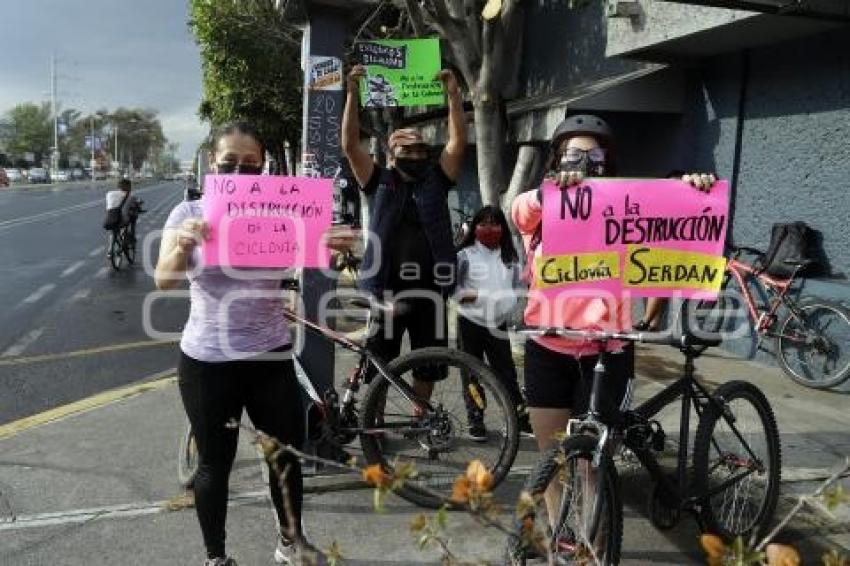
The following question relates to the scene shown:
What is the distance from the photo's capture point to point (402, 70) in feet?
18.3

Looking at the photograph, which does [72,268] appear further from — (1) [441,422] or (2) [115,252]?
(1) [441,422]

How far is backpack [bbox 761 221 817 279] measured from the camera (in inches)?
275

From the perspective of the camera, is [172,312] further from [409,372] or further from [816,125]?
[816,125]

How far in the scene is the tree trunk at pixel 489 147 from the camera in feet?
24.9

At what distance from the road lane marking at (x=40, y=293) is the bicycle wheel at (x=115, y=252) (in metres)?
2.29

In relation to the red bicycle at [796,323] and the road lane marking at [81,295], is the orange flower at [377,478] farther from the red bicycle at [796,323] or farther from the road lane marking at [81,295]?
the road lane marking at [81,295]

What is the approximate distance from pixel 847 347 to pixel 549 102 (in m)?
4.45

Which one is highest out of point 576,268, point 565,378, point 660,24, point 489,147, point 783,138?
point 660,24

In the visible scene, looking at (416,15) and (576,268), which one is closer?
(576,268)

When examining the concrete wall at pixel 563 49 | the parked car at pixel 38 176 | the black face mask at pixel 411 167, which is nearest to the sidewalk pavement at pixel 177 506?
the black face mask at pixel 411 167

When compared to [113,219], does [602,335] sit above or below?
above

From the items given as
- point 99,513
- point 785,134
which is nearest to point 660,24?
point 785,134

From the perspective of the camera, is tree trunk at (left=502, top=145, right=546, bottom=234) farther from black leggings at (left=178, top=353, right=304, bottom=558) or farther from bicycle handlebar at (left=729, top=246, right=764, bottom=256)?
black leggings at (left=178, top=353, right=304, bottom=558)

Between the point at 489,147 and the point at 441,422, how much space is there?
12.9ft
